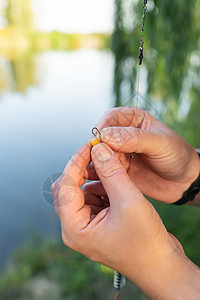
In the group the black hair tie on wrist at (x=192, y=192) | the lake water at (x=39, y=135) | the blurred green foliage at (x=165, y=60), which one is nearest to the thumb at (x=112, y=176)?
the black hair tie on wrist at (x=192, y=192)

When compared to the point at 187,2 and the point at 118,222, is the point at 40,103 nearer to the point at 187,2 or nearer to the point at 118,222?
the point at 187,2

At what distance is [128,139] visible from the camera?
0.67m

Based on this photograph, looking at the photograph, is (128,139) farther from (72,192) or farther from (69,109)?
(69,109)

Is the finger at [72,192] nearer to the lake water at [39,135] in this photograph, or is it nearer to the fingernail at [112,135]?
the fingernail at [112,135]

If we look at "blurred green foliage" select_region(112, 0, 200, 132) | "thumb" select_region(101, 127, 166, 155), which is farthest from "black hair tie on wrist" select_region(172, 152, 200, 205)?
"blurred green foliage" select_region(112, 0, 200, 132)

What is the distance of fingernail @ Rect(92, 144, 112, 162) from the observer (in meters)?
0.62

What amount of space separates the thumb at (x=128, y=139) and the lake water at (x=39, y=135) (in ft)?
5.18

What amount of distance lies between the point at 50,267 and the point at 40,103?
9.36ft

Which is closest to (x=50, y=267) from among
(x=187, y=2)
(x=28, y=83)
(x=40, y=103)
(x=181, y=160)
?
(x=181, y=160)

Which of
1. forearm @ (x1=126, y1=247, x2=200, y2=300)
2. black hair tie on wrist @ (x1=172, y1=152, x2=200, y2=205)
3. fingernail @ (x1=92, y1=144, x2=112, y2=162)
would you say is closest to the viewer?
forearm @ (x1=126, y1=247, x2=200, y2=300)

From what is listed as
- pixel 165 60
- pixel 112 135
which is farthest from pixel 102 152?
pixel 165 60

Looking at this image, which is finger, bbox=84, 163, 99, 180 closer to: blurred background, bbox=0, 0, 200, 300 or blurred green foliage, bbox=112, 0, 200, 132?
blurred background, bbox=0, 0, 200, 300

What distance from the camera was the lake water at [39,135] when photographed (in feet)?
→ 9.43

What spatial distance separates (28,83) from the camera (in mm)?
5453
